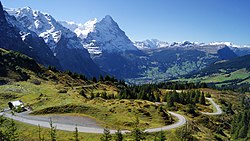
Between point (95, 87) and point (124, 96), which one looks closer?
point (124, 96)

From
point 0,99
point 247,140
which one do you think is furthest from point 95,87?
point 247,140

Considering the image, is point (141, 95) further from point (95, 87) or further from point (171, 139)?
point (171, 139)

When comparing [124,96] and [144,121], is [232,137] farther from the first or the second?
[144,121]

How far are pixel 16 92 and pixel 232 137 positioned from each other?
11133 cm

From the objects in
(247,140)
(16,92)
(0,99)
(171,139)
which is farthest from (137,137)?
(247,140)

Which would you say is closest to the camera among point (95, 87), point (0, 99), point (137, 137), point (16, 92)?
point (137, 137)

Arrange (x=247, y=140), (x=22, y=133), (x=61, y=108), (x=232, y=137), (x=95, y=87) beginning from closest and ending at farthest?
(x=22, y=133) → (x=61, y=108) → (x=247, y=140) → (x=232, y=137) → (x=95, y=87)

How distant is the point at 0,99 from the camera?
127 m

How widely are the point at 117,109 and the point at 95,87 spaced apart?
80.3 m

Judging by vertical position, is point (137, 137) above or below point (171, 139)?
above

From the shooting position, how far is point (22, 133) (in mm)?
88188

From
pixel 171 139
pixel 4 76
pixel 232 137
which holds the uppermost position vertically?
pixel 4 76

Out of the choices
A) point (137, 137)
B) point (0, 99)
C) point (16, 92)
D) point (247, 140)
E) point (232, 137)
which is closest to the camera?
point (137, 137)

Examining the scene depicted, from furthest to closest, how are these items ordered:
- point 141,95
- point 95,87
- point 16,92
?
1. point 95,87
2. point 141,95
3. point 16,92
